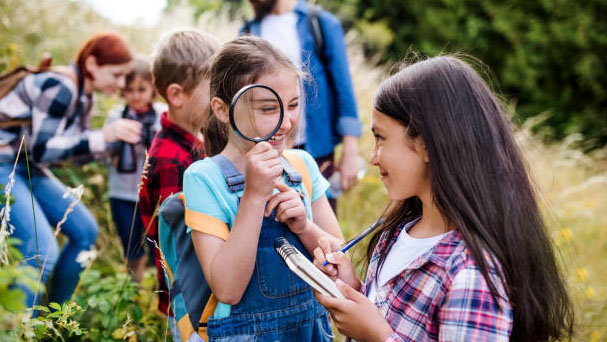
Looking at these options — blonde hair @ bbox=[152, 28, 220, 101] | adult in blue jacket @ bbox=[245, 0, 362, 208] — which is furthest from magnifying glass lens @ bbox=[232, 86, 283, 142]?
adult in blue jacket @ bbox=[245, 0, 362, 208]

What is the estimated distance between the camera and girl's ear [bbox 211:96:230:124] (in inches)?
69.8

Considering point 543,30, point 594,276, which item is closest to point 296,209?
point 594,276

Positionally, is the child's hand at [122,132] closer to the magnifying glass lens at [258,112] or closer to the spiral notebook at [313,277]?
the magnifying glass lens at [258,112]

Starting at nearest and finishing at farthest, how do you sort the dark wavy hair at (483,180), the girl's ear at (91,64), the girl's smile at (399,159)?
the dark wavy hair at (483,180)
the girl's smile at (399,159)
the girl's ear at (91,64)

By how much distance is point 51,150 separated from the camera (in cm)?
280

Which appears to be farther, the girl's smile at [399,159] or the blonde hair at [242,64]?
the blonde hair at [242,64]

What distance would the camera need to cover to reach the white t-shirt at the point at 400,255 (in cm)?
150

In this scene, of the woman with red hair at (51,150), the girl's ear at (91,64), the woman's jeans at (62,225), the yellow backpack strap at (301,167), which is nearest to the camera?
the yellow backpack strap at (301,167)

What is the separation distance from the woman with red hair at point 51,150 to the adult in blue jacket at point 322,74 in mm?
1115

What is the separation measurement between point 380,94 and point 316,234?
53cm

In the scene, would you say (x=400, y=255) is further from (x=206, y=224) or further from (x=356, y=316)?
(x=206, y=224)

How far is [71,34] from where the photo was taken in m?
6.12

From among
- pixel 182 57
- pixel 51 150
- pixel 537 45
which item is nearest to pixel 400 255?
pixel 182 57

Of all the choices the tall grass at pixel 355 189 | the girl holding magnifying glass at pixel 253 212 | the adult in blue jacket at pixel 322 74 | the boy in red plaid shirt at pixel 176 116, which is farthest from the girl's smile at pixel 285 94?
the adult in blue jacket at pixel 322 74
